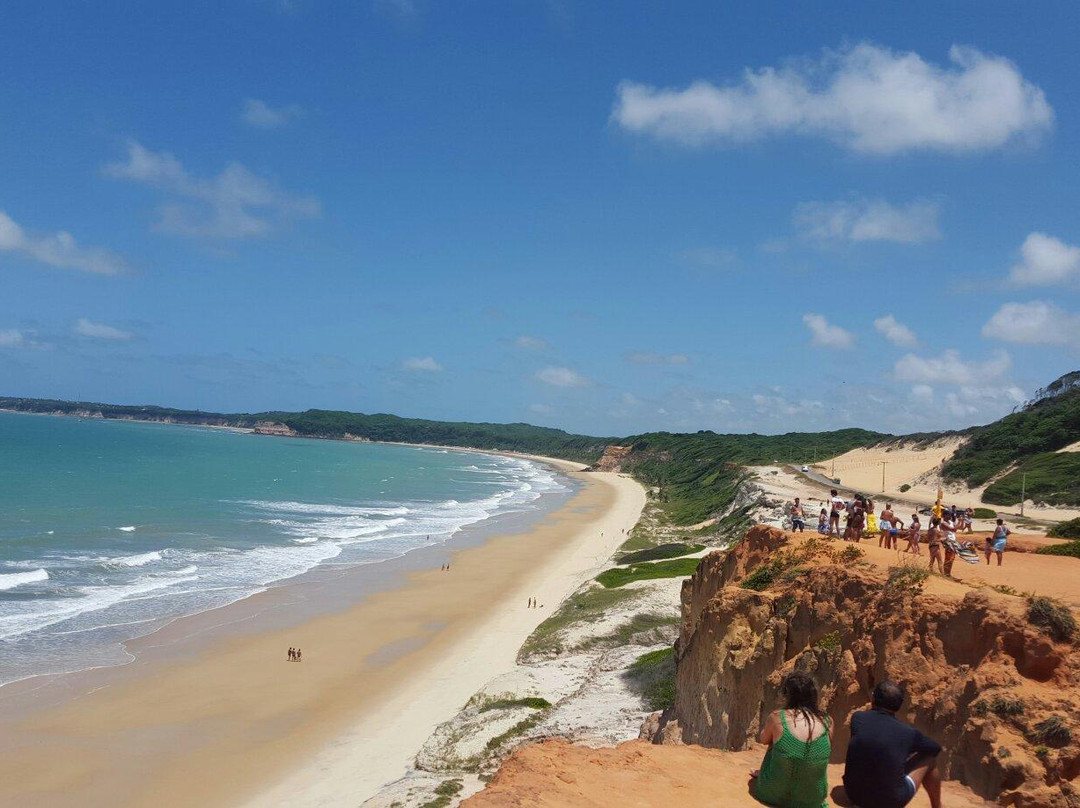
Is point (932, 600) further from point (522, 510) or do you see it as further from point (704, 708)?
point (522, 510)

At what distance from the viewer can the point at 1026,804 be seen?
262 inches

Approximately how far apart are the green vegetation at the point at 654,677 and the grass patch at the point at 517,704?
241 centimetres

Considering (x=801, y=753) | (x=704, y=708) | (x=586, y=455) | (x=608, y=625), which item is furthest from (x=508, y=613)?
(x=586, y=455)

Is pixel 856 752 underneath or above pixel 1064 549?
underneath

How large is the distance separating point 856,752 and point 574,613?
23806 millimetres

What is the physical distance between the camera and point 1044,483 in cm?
3906

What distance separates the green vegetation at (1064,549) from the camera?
48.2ft

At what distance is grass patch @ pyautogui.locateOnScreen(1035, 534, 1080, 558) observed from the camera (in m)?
14.7

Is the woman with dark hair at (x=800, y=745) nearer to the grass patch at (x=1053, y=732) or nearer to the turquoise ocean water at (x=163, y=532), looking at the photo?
the grass patch at (x=1053, y=732)

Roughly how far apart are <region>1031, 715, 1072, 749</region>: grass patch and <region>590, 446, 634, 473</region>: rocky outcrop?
140 meters

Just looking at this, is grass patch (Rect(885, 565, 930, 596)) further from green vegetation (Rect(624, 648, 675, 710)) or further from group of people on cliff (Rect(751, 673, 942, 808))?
A: green vegetation (Rect(624, 648, 675, 710))

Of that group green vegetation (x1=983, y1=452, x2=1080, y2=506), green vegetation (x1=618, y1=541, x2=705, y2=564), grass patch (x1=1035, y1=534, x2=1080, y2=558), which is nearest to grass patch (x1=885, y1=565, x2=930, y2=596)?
grass patch (x1=1035, y1=534, x2=1080, y2=558)

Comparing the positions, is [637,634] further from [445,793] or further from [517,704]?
[445,793]

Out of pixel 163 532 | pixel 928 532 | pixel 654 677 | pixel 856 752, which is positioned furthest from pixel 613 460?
pixel 856 752
